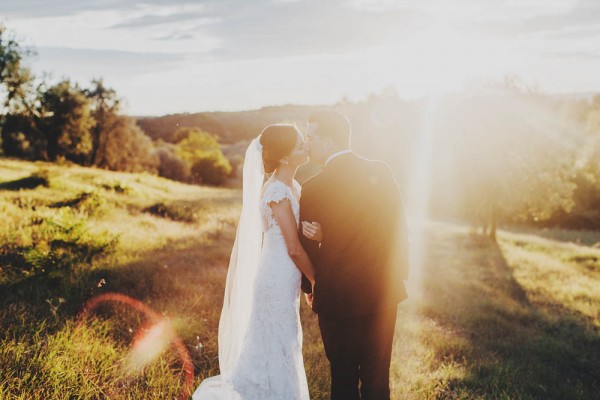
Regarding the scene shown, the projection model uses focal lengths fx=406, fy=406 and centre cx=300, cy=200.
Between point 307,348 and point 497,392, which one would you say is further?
point 307,348

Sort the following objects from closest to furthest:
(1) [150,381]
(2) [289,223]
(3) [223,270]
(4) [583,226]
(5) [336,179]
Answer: (5) [336,179], (2) [289,223], (1) [150,381], (3) [223,270], (4) [583,226]

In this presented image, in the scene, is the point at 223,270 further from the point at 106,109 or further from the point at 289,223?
the point at 106,109

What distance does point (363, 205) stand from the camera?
3398 millimetres

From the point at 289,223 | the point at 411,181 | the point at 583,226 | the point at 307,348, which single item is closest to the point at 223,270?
the point at 307,348

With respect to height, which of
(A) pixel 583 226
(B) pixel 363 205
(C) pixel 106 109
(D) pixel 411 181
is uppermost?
(C) pixel 106 109

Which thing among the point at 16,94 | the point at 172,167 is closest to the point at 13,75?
the point at 16,94

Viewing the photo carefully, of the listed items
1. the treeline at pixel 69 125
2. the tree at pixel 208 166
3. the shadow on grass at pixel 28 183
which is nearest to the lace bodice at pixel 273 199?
the shadow on grass at pixel 28 183

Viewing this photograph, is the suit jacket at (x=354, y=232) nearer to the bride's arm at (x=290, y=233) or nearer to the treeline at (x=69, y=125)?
the bride's arm at (x=290, y=233)

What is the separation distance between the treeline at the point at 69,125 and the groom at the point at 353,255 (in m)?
34.6

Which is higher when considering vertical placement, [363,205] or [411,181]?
[363,205]

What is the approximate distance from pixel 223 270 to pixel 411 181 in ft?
130

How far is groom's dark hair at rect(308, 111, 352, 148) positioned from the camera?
3.48m

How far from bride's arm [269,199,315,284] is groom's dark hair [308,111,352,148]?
74cm

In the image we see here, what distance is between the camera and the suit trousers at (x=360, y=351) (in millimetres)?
3551
